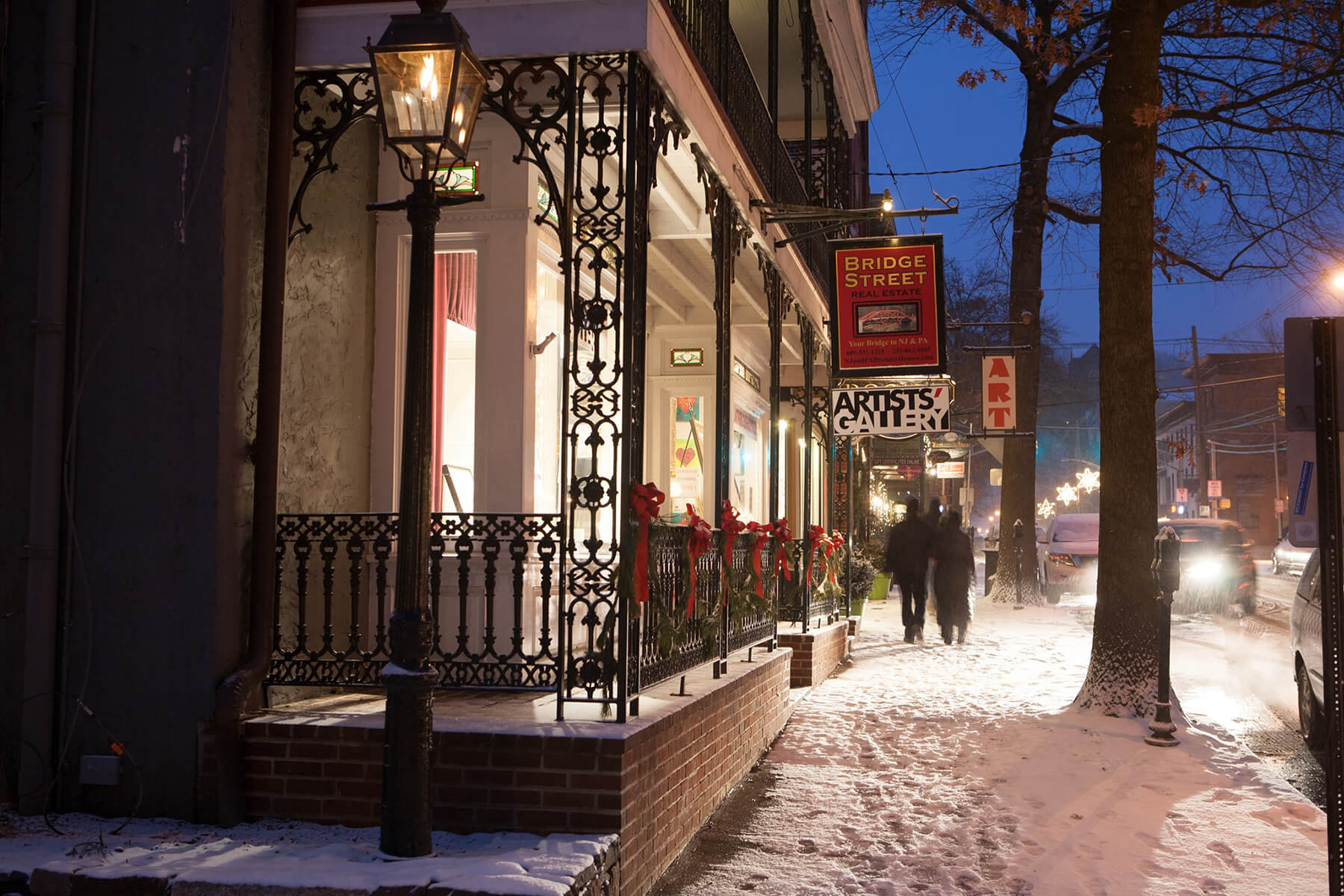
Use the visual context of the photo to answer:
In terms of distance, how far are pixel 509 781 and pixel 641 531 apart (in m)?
1.39

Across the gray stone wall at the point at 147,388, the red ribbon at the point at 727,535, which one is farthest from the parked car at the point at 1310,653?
the gray stone wall at the point at 147,388

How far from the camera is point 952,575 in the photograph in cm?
1630

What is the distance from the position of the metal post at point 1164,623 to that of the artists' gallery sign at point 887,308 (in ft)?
9.59

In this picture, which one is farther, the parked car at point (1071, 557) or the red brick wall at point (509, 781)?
the parked car at point (1071, 557)

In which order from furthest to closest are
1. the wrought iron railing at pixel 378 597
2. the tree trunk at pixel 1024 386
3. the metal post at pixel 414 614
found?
1. the tree trunk at pixel 1024 386
2. the wrought iron railing at pixel 378 597
3. the metal post at pixel 414 614

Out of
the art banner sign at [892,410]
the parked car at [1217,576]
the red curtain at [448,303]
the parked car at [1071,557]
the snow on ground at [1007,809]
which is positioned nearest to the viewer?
the snow on ground at [1007,809]

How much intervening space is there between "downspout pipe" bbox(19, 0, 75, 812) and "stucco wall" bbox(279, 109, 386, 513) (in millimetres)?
1255

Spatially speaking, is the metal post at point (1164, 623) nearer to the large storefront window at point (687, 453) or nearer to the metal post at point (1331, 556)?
the metal post at point (1331, 556)

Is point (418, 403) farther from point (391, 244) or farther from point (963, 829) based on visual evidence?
point (963, 829)

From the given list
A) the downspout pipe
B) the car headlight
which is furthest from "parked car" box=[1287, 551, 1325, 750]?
the car headlight

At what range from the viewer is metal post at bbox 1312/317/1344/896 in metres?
4.68

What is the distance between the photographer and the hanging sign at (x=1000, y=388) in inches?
848

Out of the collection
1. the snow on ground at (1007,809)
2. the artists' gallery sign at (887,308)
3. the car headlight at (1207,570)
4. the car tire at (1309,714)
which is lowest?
the snow on ground at (1007,809)

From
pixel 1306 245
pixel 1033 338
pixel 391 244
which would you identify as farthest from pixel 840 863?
pixel 1033 338
